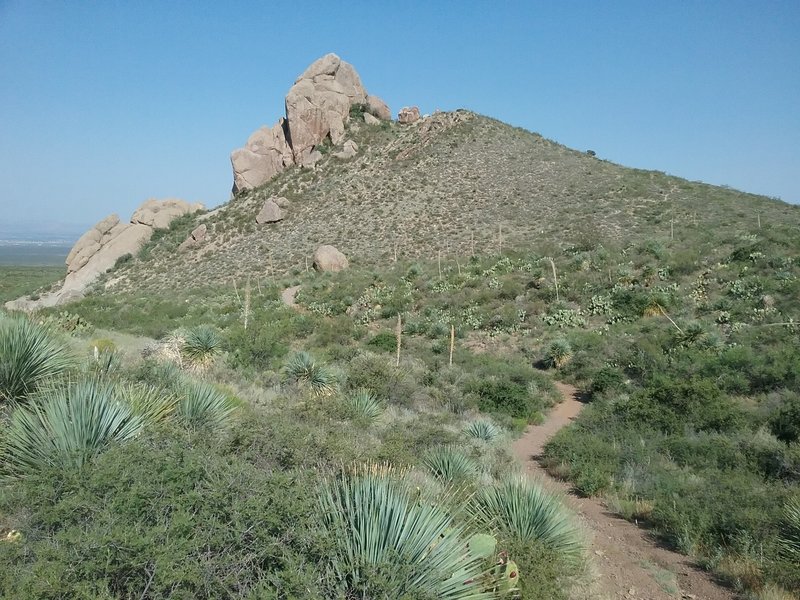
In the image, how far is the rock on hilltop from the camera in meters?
48.7

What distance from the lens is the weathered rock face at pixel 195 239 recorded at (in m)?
42.8

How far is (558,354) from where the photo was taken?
60.9 feet

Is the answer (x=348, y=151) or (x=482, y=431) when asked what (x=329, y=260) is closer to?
(x=348, y=151)

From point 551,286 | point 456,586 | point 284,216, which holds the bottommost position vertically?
point 456,586

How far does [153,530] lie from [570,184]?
137ft

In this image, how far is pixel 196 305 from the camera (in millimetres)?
30000

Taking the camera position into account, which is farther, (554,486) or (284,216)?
(284,216)

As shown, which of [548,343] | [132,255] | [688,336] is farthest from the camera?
[132,255]

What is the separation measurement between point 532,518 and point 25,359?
6.32m

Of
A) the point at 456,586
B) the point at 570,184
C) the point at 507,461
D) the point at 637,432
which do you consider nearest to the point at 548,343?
the point at 637,432

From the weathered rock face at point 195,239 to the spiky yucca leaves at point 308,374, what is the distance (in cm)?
3230

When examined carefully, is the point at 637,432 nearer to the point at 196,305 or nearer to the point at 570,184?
the point at 196,305

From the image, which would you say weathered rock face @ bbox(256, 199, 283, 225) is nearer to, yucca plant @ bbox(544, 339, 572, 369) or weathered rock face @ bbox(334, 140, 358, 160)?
weathered rock face @ bbox(334, 140, 358, 160)

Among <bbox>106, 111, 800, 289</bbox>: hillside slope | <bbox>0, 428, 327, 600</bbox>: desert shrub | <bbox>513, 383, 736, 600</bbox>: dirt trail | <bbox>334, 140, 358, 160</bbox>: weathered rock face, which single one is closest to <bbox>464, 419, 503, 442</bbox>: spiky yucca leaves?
<bbox>513, 383, 736, 600</bbox>: dirt trail
